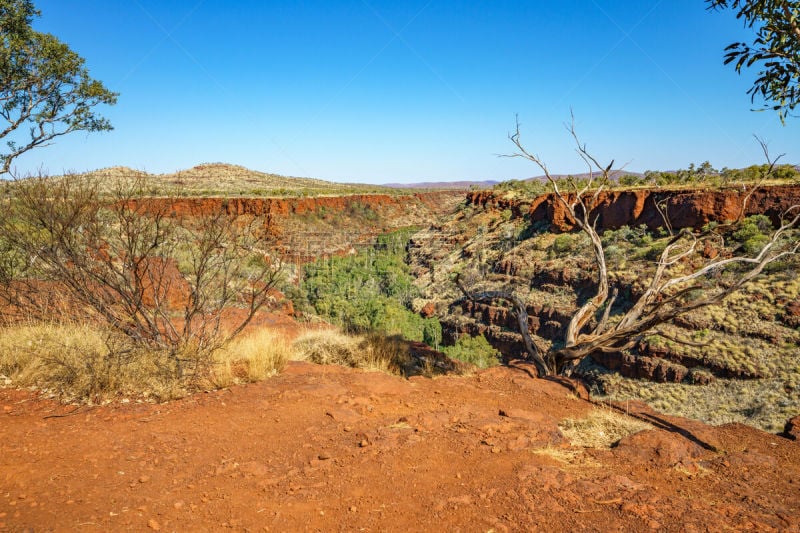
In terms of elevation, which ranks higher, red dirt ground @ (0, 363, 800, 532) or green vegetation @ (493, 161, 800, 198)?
green vegetation @ (493, 161, 800, 198)

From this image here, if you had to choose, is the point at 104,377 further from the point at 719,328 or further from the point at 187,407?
the point at 719,328

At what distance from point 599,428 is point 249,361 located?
3947 millimetres

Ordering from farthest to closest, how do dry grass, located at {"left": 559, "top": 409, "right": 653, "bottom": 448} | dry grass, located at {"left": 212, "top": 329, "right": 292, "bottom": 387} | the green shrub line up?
the green shrub, dry grass, located at {"left": 212, "top": 329, "right": 292, "bottom": 387}, dry grass, located at {"left": 559, "top": 409, "right": 653, "bottom": 448}

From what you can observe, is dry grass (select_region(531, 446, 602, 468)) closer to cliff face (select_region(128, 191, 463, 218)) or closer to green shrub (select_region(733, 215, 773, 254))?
green shrub (select_region(733, 215, 773, 254))

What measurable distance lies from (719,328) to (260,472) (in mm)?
18081

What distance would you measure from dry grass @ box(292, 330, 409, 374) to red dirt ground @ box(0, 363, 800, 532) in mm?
2001

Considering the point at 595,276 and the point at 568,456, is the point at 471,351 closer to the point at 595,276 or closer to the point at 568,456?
the point at 595,276

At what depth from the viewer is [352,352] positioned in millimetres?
7117

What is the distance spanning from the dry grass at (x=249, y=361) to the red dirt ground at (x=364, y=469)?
409 mm

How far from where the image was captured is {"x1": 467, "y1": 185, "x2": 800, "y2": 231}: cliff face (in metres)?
20.3

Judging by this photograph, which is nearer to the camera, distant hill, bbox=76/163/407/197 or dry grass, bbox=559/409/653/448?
dry grass, bbox=559/409/653/448

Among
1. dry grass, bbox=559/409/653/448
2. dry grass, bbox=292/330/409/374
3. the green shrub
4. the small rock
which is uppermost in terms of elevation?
the green shrub

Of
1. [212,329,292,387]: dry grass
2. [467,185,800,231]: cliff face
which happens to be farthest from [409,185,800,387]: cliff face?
[212,329,292,387]: dry grass

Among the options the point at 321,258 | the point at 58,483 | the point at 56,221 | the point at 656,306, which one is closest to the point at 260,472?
the point at 58,483
